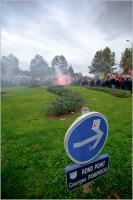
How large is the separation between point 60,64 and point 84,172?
10017 centimetres

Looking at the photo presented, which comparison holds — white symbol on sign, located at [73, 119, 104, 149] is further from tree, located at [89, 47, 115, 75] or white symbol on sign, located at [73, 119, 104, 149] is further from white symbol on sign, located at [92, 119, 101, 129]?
tree, located at [89, 47, 115, 75]

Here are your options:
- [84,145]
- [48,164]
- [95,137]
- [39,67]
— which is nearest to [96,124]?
[95,137]

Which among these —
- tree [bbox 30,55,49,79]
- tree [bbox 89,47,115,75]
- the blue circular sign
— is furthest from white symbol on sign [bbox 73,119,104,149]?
tree [bbox 30,55,49,79]

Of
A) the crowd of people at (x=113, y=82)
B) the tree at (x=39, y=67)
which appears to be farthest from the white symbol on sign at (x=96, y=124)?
the tree at (x=39, y=67)

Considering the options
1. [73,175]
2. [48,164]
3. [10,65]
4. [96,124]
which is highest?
[10,65]

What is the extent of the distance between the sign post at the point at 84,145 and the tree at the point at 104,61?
69.7 meters

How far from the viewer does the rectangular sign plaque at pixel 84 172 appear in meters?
3.80

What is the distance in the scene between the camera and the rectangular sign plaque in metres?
3.80

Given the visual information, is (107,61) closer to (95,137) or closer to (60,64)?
(60,64)

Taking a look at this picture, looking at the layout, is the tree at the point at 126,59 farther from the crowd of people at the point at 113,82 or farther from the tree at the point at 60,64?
the tree at the point at 60,64

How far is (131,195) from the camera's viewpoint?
472 cm

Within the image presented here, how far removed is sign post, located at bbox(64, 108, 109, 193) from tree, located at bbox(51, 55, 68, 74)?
3875 inches

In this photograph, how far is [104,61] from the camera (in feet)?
242

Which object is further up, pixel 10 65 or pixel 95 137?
pixel 10 65
